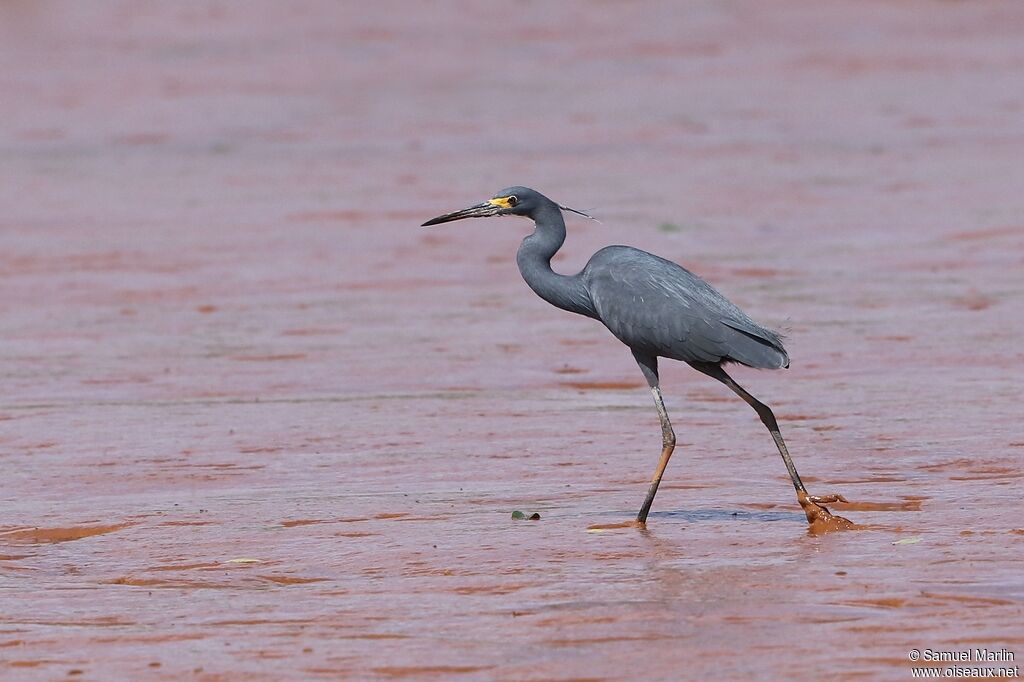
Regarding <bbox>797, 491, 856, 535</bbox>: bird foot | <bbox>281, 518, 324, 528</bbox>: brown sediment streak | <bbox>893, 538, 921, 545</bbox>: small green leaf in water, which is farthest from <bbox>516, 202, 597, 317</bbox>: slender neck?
<bbox>893, 538, 921, 545</bbox>: small green leaf in water

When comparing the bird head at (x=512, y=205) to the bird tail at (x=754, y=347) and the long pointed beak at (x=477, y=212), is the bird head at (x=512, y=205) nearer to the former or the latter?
the long pointed beak at (x=477, y=212)

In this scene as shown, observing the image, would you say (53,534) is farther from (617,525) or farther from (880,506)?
(880,506)

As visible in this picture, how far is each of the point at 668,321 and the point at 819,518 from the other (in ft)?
3.24

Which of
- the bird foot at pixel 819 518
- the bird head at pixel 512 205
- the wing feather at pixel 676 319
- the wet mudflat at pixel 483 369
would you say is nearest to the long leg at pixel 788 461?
the bird foot at pixel 819 518

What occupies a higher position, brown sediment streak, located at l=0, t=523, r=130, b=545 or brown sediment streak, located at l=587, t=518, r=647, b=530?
brown sediment streak, located at l=587, t=518, r=647, b=530

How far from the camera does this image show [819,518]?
741 cm

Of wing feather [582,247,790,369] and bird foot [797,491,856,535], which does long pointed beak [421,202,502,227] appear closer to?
wing feather [582,247,790,369]

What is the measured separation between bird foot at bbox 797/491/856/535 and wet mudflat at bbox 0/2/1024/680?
196 mm

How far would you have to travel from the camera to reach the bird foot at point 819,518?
7359mm

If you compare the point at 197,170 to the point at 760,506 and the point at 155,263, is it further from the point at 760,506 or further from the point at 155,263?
the point at 760,506

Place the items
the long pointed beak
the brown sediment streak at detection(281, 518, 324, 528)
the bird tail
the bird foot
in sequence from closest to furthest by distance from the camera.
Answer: the bird foot → the bird tail → the brown sediment streak at detection(281, 518, 324, 528) → the long pointed beak

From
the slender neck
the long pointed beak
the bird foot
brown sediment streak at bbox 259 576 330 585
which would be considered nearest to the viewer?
brown sediment streak at bbox 259 576 330 585

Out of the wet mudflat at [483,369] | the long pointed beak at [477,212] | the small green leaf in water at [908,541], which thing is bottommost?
the wet mudflat at [483,369]

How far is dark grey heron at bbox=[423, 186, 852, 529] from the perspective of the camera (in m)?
7.56
